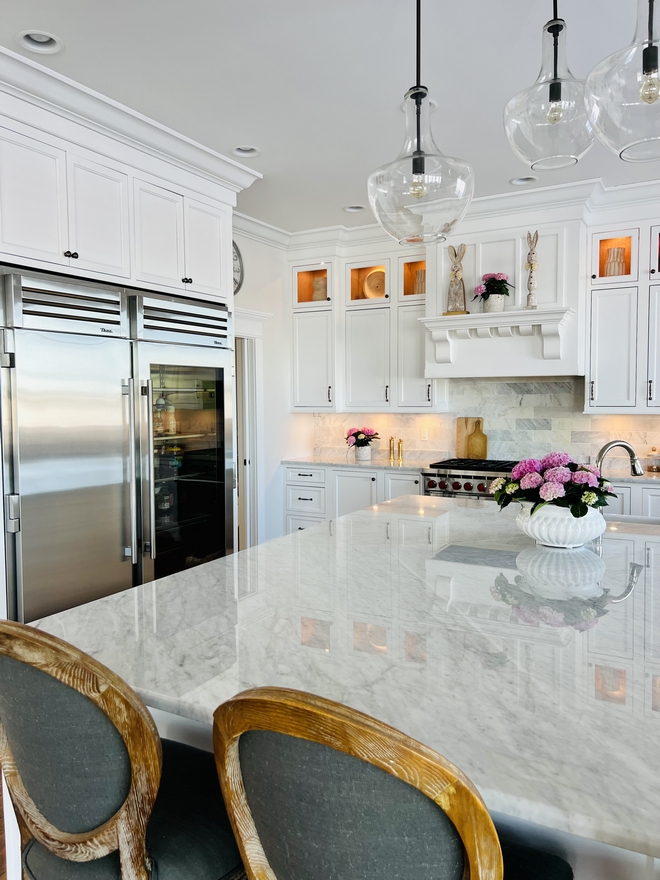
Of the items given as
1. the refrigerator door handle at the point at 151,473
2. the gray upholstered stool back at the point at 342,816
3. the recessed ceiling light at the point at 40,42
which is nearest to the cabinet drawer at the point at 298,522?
the refrigerator door handle at the point at 151,473

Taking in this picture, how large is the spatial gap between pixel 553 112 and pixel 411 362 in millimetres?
3540

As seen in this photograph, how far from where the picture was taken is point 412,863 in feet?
2.34

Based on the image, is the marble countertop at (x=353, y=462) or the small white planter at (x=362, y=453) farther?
the small white planter at (x=362, y=453)

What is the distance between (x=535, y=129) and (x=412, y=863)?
1504 millimetres

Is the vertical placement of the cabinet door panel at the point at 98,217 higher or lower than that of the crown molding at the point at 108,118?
lower

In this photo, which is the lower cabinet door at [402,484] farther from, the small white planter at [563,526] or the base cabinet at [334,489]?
the small white planter at [563,526]

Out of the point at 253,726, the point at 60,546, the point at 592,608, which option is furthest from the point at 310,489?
the point at 253,726

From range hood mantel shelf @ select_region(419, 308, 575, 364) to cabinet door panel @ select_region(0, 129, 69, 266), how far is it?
263 cm

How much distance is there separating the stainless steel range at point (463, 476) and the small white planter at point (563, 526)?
2.38 metres

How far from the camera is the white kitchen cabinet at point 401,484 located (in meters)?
4.78

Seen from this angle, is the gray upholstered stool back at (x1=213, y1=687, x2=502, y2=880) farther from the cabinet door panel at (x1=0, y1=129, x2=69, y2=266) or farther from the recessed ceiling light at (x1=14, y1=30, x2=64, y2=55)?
the recessed ceiling light at (x1=14, y1=30, x2=64, y2=55)

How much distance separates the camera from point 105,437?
9.68 ft

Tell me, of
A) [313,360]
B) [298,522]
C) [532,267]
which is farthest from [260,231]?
[298,522]

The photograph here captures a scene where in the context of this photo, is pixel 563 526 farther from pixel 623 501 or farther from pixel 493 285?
pixel 493 285
